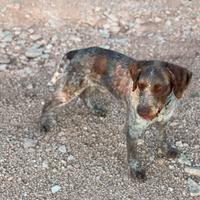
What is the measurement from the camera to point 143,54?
8.28 meters

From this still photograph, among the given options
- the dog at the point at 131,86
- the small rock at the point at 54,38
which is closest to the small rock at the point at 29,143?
the dog at the point at 131,86

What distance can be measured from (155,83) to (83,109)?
199cm

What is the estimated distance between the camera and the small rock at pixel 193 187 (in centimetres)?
620

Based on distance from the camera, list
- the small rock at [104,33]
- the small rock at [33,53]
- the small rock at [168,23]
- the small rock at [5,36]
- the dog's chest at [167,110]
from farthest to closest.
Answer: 1. the small rock at [168,23]
2. the small rock at [104,33]
3. the small rock at [5,36]
4. the small rock at [33,53]
5. the dog's chest at [167,110]

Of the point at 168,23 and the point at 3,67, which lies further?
the point at 168,23

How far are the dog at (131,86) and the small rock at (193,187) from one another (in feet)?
1.36

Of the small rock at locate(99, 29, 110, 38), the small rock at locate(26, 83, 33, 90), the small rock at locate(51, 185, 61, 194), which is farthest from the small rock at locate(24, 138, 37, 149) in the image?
the small rock at locate(99, 29, 110, 38)

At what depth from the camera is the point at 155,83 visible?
5.51 metres

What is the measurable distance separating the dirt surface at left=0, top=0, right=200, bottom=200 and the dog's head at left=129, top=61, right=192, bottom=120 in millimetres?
1085

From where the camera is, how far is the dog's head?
553 centimetres

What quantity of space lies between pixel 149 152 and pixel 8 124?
173cm

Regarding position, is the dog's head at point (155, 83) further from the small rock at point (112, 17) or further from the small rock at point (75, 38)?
the small rock at point (112, 17)

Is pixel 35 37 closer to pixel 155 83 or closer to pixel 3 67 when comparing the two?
pixel 3 67

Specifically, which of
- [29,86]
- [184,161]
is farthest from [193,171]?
[29,86]
